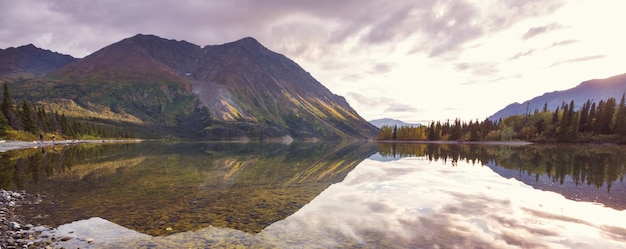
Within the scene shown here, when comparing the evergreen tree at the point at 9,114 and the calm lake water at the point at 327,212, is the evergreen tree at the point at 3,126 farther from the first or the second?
the calm lake water at the point at 327,212

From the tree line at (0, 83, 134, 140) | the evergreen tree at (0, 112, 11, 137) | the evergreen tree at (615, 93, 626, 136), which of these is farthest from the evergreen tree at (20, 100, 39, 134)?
the evergreen tree at (615, 93, 626, 136)

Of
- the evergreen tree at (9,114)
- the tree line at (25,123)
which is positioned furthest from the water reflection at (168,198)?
the evergreen tree at (9,114)

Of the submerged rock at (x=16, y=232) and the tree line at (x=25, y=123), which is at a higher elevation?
the tree line at (x=25, y=123)

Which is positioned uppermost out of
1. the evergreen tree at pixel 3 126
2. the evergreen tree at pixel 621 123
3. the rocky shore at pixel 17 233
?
the evergreen tree at pixel 621 123

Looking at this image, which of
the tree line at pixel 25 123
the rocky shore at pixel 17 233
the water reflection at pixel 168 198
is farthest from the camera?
the tree line at pixel 25 123

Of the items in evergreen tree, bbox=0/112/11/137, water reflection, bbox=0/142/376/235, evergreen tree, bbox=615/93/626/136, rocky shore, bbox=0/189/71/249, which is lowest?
water reflection, bbox=0/142/376/235

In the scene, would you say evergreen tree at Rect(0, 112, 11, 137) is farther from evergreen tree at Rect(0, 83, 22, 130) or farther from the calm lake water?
the calm lake water

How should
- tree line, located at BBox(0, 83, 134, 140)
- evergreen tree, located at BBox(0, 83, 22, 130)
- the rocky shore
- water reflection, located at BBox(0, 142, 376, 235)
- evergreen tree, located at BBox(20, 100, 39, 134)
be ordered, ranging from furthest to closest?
evergreen tree, located at BBox(20, 100, 39, 134)
evergreen tree, located at BBox(0, 83, 22, 130)
tree line, located at BBox(0, 83, 134, 140)
water reflection, located at BBox(0, 142, 376, 235)
the rocky shore

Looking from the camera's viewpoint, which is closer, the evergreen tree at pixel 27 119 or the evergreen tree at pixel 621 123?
the evergreen tree at pixel 27 119

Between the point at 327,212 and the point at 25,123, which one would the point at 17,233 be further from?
the point at 25,123

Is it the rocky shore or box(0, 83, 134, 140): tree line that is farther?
box(0, 83, 134, 140): tree line

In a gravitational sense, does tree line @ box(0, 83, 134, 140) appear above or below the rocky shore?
above

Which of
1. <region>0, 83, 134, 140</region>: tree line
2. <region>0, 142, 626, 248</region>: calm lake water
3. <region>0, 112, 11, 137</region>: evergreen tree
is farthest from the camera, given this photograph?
<region>0, 83, 134, 140</region>: tree line

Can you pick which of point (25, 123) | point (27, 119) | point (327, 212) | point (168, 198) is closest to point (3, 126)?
point (25, 123)
